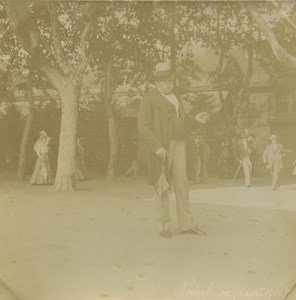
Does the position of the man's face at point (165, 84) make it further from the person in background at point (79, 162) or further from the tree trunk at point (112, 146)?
the person in background at point (79, 162)

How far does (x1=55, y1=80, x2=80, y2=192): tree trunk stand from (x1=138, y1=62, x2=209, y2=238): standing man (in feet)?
0.93

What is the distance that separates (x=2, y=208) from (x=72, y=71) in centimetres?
65

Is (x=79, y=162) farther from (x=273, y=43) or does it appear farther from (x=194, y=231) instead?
(x=273, y=43)

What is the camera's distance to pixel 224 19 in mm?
3521

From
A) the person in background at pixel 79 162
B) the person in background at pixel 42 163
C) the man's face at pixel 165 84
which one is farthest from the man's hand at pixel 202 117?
the person in background at pixel 42 163

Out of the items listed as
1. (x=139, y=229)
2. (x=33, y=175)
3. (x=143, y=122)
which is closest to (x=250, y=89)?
(x=143, y=122)

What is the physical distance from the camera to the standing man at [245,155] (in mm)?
3498

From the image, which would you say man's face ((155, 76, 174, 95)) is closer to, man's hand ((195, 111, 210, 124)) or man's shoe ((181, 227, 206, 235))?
man's hand ((195, 111, 210, 124))

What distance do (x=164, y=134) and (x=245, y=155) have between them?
0.36m

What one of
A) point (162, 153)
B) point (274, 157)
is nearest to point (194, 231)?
point (162, 153)

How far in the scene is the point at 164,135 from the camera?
351 centimetres

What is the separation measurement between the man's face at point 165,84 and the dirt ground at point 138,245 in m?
0.41

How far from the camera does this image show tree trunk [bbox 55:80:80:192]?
3.46 meters

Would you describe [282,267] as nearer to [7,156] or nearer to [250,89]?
[250,89]
